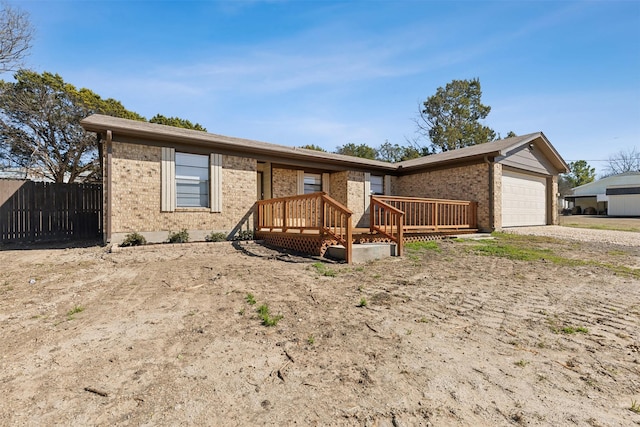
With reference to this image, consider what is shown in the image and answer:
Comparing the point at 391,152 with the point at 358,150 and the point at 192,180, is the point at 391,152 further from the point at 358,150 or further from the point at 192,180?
the point at 192,180

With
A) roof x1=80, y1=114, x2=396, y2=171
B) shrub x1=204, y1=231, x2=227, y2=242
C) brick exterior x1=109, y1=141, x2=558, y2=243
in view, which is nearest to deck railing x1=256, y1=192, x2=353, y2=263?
brick exterior x1=109, y1=141, x2=558, y2=243

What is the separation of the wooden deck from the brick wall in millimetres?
1297

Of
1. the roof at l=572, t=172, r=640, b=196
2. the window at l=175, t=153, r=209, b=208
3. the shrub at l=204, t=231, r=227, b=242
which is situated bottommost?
the shrub at l=204, t=231, r=227, b=242

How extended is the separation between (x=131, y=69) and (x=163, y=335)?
38.5 ft

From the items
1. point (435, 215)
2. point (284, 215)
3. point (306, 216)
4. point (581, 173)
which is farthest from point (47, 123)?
point (581, 173)

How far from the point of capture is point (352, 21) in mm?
8594

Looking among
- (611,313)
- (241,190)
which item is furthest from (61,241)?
(611,313)

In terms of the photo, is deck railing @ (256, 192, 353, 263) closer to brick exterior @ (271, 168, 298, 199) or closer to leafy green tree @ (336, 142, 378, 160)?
brick exterior @ (271, 168, 298, 199)

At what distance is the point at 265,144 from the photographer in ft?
42.7

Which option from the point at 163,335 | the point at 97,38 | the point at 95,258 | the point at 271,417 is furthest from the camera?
the point at 97,38

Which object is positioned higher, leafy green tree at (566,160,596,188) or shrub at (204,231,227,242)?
leafy green tree at (566,160,596,188)

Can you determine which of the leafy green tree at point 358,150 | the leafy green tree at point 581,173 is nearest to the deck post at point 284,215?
the leafy green tree at point 358,150

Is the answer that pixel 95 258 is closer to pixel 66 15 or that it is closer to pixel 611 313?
pixel 66 15

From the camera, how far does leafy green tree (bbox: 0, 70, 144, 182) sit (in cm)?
1614
